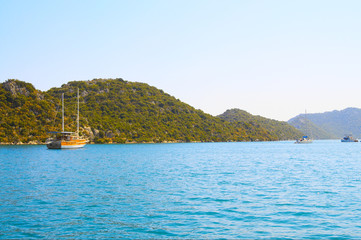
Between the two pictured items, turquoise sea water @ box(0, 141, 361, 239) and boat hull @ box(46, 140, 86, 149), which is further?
boat hull @ box(46, 140, 86, 149)

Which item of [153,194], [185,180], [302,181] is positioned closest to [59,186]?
[153,194]

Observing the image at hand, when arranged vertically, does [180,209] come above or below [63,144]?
below

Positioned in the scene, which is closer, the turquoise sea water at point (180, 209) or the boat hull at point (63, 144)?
the turquoise sea water at point (180, 209)

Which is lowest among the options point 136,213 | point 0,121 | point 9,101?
point 136,213

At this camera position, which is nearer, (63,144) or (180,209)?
(180,209)

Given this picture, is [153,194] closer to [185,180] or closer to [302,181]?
[185,180]

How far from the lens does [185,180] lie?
3769 cm

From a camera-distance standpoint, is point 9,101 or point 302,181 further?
point 9,101

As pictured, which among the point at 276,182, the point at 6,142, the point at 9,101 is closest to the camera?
the point at 276,182

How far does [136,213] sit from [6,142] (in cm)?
17243

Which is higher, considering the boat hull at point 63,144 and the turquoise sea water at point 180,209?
the boat hull at point 63,144

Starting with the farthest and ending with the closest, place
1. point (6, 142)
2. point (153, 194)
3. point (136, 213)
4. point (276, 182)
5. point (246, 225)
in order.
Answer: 1. point (6, 142)
2. point (276, 182)
3. point (153, 194)
4. point (136, 213)
5. point (246, 225)

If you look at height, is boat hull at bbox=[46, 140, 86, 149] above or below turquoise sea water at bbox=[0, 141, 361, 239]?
above

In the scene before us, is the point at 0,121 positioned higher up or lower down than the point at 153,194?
higher up
